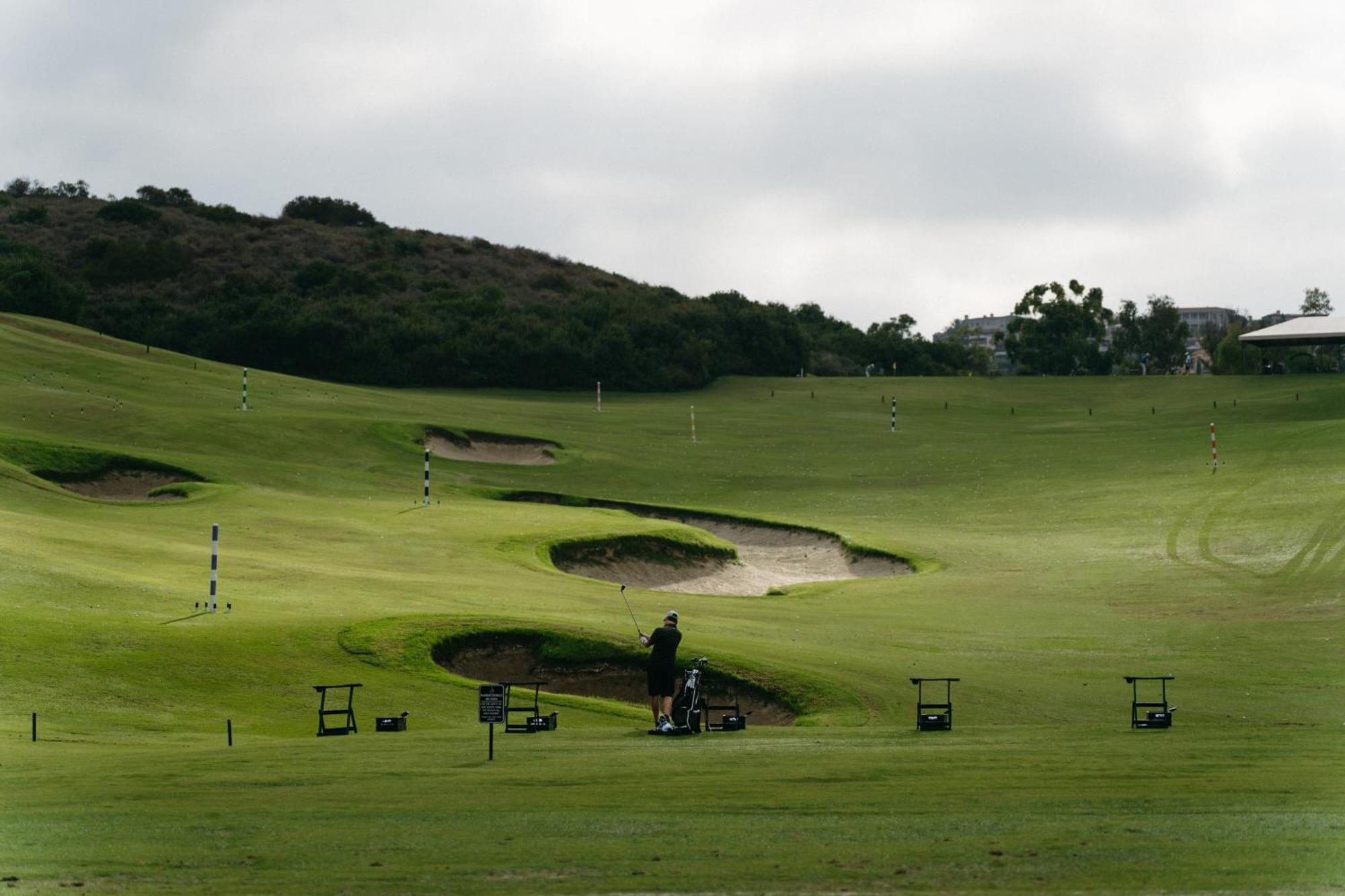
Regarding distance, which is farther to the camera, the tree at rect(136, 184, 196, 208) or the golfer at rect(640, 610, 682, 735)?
the tree at rect(136, 184, 196, 208)

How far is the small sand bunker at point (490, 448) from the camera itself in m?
66.6

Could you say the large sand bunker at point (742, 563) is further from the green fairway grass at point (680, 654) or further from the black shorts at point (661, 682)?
the black shorts at point (661, 682)

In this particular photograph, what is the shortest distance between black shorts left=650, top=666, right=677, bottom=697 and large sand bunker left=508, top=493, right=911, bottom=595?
20691mm

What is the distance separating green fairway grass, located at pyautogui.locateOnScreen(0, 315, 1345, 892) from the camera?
12016 millimetres

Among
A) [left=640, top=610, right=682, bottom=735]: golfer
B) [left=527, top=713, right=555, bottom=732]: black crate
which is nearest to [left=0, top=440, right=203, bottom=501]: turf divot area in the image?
[left=527, top=713, right=555, bottom=732]: black crate

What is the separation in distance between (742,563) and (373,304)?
7306 centimetres

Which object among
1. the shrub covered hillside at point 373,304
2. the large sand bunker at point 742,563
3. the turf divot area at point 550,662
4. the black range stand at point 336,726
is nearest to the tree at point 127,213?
the shrub covered hillside at point 373,304

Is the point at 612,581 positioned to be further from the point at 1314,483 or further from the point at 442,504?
the point at 1314,483

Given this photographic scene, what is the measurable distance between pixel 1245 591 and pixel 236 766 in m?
28.2

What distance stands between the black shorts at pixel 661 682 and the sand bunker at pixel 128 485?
104 ft

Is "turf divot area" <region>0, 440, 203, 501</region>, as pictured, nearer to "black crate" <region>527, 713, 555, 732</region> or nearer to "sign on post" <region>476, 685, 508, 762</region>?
"black crate" <region>527, 713, 555, 732</region>

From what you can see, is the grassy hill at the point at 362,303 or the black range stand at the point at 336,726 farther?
the grassy hill at the point at 362,303

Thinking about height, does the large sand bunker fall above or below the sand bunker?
below

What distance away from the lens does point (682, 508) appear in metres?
55.8
